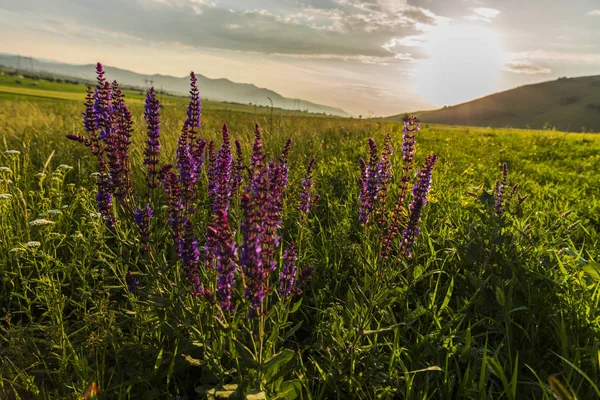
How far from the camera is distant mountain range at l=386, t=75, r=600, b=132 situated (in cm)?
7681

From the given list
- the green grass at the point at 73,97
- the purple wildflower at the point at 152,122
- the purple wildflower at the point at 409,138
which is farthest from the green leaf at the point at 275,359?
the green grass at the point at 73,97

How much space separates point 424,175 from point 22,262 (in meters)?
3.89

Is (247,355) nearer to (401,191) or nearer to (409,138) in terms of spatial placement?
(401,191)

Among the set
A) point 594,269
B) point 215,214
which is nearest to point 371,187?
point 215,214

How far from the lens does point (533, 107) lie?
90188 mm

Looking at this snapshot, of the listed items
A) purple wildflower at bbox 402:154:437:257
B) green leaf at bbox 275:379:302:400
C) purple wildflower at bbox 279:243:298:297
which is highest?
purple wildflower at bbox 402:154:437:257

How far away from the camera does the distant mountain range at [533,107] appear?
7681cm

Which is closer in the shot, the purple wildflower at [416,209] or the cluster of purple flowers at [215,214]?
the cluster of purple flowers at [215,214]

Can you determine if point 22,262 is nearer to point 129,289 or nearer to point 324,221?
point 129,289

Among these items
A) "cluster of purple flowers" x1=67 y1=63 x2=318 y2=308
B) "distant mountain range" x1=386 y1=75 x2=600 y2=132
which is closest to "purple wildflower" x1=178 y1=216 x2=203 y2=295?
"cluster of purple flowers" x1=67 y1=63 x2=318 y2=308

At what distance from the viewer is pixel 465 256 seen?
8.93 ft

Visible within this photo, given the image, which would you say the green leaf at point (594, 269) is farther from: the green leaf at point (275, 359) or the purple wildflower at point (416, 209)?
the green leaf at point (275, 359)

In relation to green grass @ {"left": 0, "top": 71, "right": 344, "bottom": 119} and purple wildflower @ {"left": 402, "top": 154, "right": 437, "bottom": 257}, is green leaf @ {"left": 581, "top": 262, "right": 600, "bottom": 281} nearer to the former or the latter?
purple wildflower @ {"left": 402, "top": 154, "right": 437, "bottom": 257}

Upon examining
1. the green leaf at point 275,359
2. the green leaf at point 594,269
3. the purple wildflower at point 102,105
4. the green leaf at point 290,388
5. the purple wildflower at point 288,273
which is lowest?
the green leaf at point 290,388
